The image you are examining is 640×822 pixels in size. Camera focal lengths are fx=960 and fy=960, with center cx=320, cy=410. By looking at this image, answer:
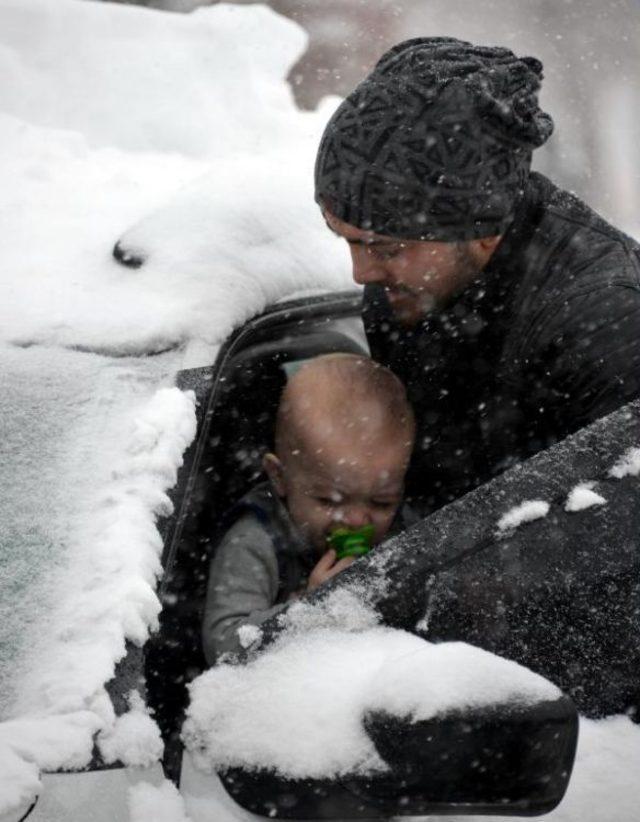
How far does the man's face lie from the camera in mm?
1797

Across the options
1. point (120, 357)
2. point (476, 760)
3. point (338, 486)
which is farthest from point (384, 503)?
point (476, 760)

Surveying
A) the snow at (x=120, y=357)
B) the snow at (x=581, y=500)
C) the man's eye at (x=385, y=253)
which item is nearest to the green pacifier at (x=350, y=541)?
the snow at (x=120, y=357)

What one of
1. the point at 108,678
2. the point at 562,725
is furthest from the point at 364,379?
the point at 562,725

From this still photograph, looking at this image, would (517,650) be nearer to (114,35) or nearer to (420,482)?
(420,482)

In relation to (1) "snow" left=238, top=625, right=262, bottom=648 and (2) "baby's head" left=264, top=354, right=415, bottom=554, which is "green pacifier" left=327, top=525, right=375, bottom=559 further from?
(1) "snow" left=238, top=625, right=262, bottom=648

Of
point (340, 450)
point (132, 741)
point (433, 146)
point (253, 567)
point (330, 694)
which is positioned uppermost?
point (433, 146)

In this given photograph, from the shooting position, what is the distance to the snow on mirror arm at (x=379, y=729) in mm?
925

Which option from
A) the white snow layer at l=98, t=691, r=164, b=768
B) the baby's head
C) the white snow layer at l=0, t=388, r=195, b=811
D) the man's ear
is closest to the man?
the baby's head

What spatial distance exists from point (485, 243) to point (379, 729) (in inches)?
44.0

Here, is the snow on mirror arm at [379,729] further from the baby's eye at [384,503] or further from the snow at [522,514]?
the baby's eye at [384,503]

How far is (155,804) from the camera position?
3.57ft

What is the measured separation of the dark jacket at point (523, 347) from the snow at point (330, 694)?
68 cm

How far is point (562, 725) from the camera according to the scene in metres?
0.92

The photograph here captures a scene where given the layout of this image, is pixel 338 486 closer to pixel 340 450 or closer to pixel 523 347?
pixel 340 450
